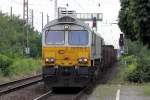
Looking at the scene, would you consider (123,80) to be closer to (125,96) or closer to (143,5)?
(125,96)

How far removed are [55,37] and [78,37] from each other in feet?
3.63

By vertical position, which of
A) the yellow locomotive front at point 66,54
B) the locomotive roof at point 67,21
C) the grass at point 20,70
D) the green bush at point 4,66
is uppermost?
the locomotive roof at point 67,21

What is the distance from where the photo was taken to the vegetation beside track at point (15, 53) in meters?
38.5

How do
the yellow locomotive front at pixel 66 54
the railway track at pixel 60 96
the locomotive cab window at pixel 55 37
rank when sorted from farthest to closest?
the locomotive cab window at pixel 55 37 < the yellow locomotive front at pixel 66 54 < the railway track at pixel 60 96

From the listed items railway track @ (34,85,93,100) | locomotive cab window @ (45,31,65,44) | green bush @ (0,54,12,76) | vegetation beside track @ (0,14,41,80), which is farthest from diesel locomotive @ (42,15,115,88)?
green bush @ (0,54,12,76)

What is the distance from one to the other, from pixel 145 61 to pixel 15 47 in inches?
1440

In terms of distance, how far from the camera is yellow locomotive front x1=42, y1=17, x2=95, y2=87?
24812 mm

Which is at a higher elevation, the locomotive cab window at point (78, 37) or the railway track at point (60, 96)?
the locomotive cab window at point (78, 37)

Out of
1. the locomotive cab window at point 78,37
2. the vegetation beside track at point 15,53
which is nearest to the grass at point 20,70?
the vegetation beside track at point 15,53

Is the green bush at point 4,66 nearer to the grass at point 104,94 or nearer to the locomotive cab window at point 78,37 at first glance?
the locomotive cab window at point 78,37

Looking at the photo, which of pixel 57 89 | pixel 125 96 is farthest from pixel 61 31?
pixel 125 96

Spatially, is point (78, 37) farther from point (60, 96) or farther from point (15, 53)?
point (15, 53)

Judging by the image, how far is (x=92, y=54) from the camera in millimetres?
26219

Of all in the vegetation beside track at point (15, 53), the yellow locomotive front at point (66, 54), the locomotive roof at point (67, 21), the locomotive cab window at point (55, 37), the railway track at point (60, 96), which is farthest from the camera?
the vegetation beside track at point (15, 53)
